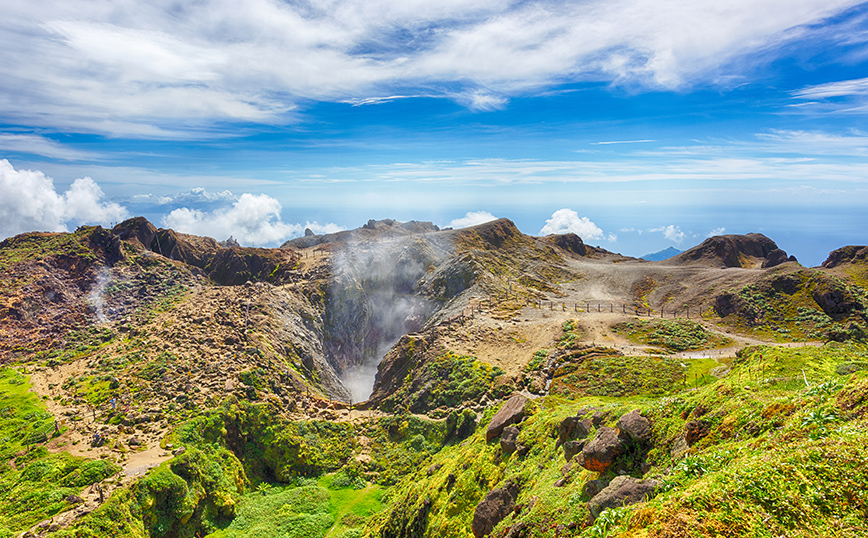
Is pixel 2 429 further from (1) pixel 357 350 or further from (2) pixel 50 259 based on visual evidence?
(1) pixel 357 350

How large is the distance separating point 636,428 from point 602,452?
1.58 m

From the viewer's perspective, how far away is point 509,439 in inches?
Result: 914

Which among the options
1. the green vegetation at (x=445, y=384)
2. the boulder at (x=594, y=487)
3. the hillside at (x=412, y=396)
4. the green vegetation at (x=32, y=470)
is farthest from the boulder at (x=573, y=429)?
the green vegetation at (x=32, y=470)

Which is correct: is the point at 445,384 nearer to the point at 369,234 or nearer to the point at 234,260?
the point at 234,260

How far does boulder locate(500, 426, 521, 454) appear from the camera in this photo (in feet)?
75.1

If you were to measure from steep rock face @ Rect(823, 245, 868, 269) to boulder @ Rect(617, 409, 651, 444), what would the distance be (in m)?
113

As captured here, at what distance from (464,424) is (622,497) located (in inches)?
1085

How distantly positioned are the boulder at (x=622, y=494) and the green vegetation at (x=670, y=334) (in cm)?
4973

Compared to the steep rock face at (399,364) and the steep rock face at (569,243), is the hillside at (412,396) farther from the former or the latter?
the steep rock face at (569,243)

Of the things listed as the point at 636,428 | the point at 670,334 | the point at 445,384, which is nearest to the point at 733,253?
the point at 670,334

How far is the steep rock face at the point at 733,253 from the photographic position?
123 meters

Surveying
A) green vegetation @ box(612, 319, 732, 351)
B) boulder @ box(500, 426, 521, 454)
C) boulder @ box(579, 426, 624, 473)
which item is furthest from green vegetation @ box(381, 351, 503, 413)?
boulder @ box(579, 426, 624, 473)

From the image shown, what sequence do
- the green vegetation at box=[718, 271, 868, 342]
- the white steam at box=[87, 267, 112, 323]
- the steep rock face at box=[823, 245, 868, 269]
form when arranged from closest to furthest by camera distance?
1. the white steam at box=[87, 267, 112, 323]
2. the green vegetation at box=[718, 271, 868, 342]
3. the steep rock face at box=[823, 245, 868, 269]

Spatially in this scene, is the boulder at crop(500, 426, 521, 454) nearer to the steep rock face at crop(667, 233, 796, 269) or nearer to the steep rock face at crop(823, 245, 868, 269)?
the steep rock face at crop(823, 245, 868, 269)
